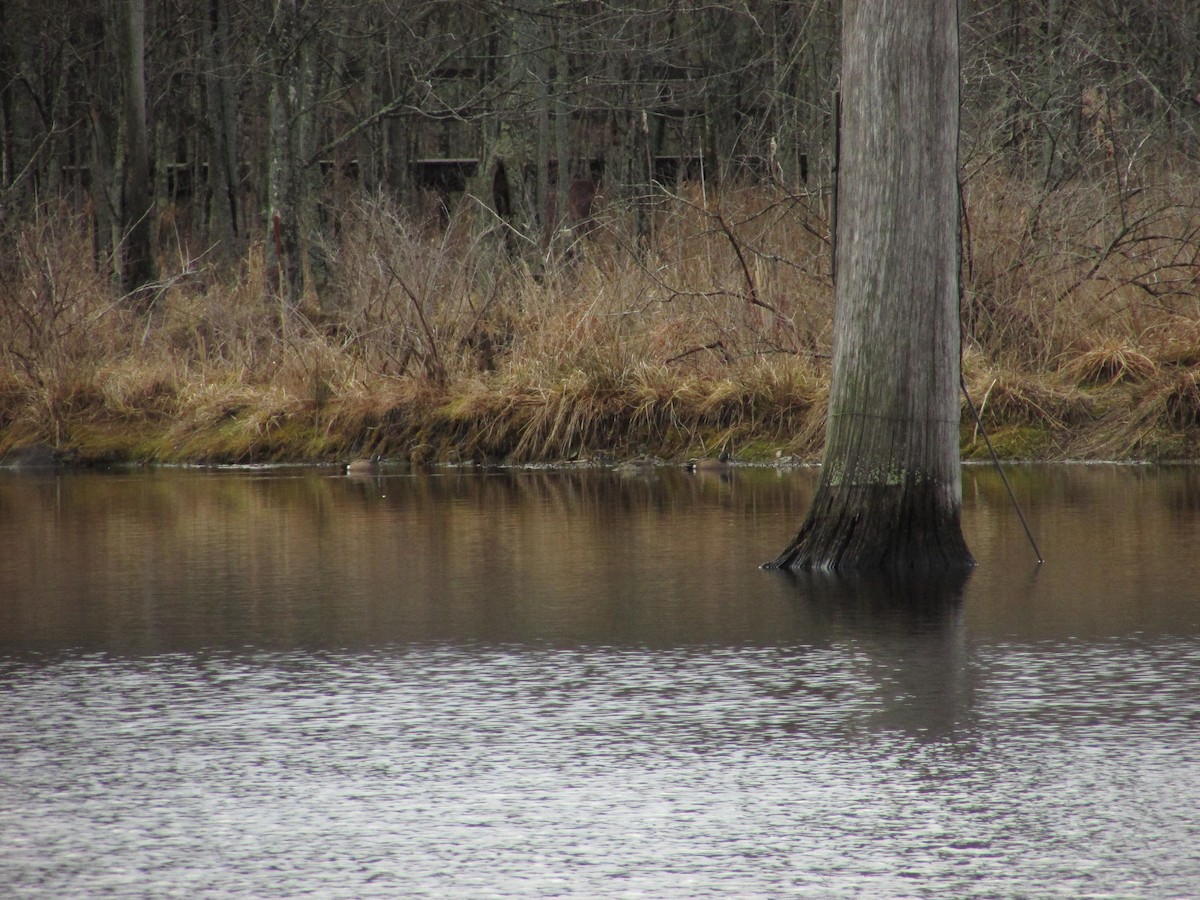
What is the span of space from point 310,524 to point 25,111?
99.8 feet

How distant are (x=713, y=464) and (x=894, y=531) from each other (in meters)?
7.16

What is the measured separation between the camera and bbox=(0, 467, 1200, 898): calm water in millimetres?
3844

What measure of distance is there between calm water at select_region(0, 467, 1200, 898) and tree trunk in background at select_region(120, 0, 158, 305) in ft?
55.3

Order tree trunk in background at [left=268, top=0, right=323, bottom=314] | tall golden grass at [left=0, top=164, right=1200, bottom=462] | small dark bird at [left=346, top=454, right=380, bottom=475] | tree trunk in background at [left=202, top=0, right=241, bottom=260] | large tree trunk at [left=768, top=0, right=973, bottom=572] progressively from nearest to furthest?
large tree trunk at [left=768, top=0, right=973, bottom=572]
tall golden grass at [left=0, top=164, right=1200, bottom=462]
small dark bird at [left=346, top=454, right=380, bottom=475]
tree trunk in background at [left=268, top=0, right=323, bottom=314]
tree trunk in background at [left=202, top=0, right=241, bottom=260]

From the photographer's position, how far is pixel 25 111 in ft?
127

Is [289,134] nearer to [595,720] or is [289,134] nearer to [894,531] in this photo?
[894,531]

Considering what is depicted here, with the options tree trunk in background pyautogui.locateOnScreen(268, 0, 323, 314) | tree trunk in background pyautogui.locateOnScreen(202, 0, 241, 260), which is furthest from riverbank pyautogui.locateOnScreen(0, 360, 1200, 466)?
tree trunk in background pyautogui.locateOnScreen(202, 0, 241, 260)

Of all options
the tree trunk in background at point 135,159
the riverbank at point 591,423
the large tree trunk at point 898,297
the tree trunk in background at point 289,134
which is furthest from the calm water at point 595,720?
the tree trunk in background at point 135,159

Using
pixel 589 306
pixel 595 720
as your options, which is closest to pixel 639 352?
pixel 589 306

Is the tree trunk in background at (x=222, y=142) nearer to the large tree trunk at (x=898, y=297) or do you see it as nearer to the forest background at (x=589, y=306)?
the forest background at (x=589, y=306)

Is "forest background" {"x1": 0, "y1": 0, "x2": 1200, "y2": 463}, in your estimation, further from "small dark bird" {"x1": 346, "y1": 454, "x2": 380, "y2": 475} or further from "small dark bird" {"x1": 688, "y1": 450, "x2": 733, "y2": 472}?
"small dark bird" {"x1": 346, "y1": 454, "x2": 380, "y2": 475}

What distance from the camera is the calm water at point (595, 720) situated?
3.84 metres

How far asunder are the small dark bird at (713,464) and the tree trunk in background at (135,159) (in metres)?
13.1

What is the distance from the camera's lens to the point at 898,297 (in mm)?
8445
